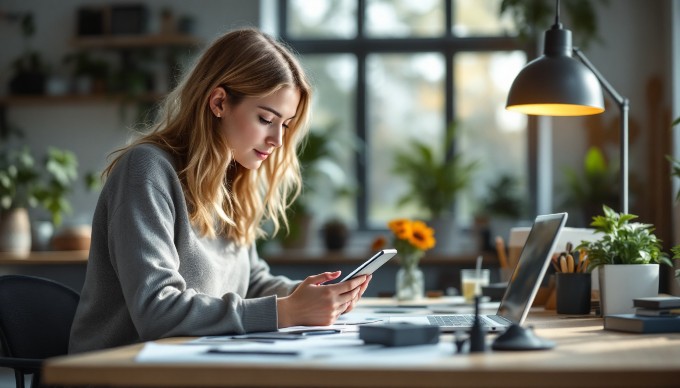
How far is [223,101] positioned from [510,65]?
3824 millimetres

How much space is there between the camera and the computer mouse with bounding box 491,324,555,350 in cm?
132

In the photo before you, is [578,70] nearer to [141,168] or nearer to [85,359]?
[141,168]

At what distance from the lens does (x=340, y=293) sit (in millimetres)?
1746

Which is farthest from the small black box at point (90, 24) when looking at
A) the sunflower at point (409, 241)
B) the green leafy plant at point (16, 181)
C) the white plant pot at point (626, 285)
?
the white plant pot at point (626, 285)

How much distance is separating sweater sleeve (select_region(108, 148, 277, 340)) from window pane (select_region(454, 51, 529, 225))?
395cm

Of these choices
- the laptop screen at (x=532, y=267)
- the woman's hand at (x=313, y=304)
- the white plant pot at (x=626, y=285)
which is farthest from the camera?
the white plant pot at (x=626, y=285)

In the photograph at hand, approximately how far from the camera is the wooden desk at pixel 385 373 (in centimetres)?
112

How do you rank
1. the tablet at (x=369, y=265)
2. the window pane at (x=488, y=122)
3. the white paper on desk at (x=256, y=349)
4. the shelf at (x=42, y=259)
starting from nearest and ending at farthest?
1. the white paper on desk at (x=256, y=349)
2. the tablet at (x=369, y=265)
3. the shelf at (x=42, y=259)
4. the window pane at (x=488, y=122)

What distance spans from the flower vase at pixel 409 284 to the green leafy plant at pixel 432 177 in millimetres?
2215

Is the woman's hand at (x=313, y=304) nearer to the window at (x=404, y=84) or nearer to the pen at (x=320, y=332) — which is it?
the pen at (x=320, y=332)

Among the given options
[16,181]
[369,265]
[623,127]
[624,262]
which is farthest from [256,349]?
[16,181]

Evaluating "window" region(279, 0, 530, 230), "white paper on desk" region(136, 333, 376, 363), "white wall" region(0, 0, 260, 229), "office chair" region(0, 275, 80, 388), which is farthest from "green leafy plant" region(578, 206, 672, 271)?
A: "white wall" region(0, 0, 260, 229)

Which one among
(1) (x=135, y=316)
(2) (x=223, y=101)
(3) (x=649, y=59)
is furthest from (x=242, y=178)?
(3) (x=649, y=59)

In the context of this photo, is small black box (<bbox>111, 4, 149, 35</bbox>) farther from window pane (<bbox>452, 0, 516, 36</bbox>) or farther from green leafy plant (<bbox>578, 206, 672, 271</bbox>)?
green leafy plant (<bbox>578, 206, 672, 271</bbox>)
